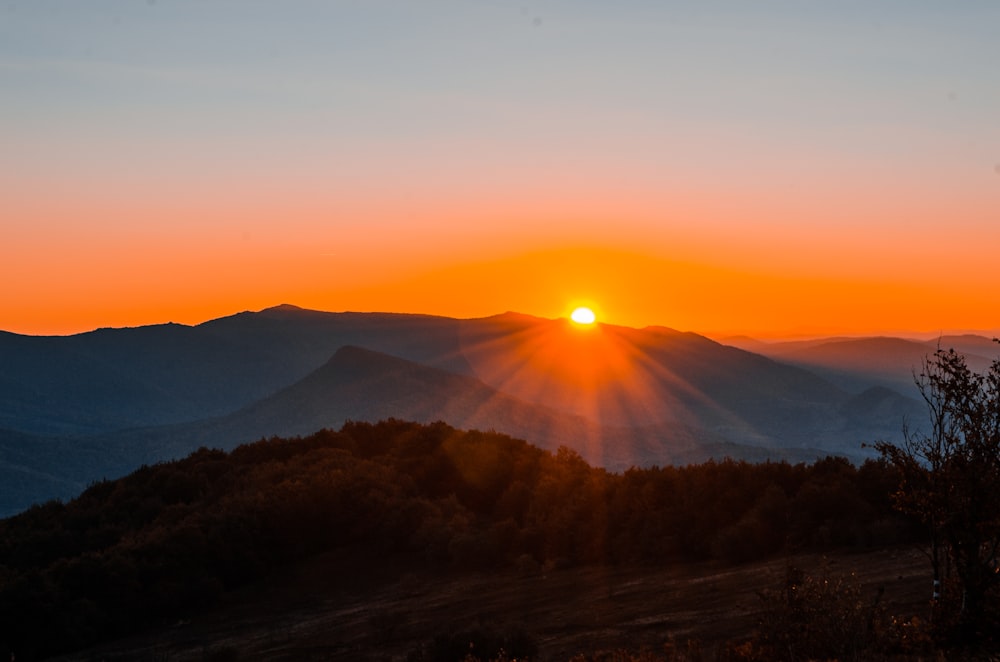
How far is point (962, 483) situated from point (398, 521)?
93.9ft

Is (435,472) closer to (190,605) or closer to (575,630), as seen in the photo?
(190,605)

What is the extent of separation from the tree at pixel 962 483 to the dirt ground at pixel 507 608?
2.77 metres

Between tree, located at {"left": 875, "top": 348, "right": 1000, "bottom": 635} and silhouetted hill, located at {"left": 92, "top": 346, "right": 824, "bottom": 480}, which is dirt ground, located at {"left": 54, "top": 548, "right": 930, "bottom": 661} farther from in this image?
silhouetted hill, located at {"left": 92, "top": 346, "right": 824, "bottom": 480}

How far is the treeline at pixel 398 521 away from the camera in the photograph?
31062 millimetres

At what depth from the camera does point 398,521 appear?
135ft

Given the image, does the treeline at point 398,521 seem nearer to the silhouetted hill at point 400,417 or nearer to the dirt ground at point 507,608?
the dirt ground at point 507,608

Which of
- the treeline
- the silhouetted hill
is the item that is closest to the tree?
the treeline

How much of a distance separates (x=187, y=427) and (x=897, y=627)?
6932 inches

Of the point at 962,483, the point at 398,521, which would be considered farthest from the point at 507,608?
the point at 962,483

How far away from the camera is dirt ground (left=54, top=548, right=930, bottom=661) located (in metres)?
21.4

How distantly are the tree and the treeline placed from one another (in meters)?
8.88

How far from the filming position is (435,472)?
164 ft

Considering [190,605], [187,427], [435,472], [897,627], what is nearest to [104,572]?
[190,605]

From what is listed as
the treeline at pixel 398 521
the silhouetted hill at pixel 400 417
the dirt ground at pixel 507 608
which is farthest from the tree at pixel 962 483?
the silhouetted hill at pixel 400 417
